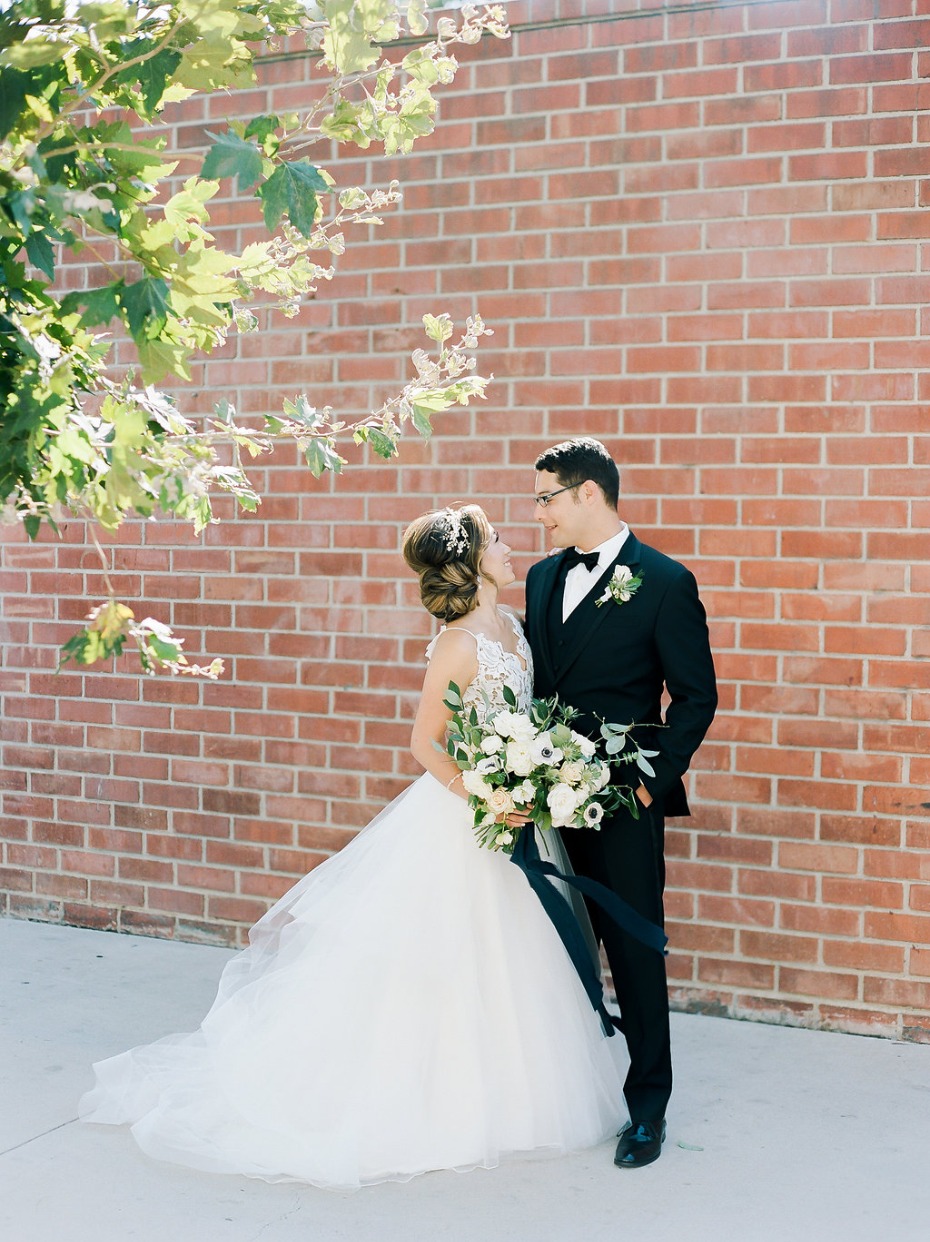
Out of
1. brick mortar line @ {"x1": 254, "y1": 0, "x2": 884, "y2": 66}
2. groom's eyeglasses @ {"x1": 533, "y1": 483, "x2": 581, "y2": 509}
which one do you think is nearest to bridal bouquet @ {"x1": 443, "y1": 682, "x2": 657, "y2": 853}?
groom's eyeglasses @ {"x1": 533, "y1": 483, "x2": 581, "y2": 509}

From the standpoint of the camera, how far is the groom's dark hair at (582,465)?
380 centimetres

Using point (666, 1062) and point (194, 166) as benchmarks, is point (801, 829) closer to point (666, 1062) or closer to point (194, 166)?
point (666, 1062)

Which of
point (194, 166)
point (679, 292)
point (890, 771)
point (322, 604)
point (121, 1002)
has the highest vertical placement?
point (194, 166)

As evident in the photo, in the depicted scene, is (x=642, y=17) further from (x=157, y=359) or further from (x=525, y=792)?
(x=157, y=359)

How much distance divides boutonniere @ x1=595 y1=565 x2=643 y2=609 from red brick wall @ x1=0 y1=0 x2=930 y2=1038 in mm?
1235

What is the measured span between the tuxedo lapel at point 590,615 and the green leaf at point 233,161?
198 cm

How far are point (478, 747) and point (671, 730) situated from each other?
548 mm

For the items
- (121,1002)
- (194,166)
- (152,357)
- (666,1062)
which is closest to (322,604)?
(121,1002)

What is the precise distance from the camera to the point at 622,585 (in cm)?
368

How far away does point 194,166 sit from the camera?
6012 millimetres

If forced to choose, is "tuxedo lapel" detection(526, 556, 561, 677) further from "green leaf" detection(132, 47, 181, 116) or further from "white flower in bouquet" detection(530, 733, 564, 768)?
"green leaf" detection(132, 47, 181, 116)

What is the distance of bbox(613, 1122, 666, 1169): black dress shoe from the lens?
359 centimetres

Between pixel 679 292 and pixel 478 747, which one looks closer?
pixel 478 747

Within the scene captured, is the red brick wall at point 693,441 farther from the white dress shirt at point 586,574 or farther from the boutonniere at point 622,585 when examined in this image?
the boutonniere at point 622,585
